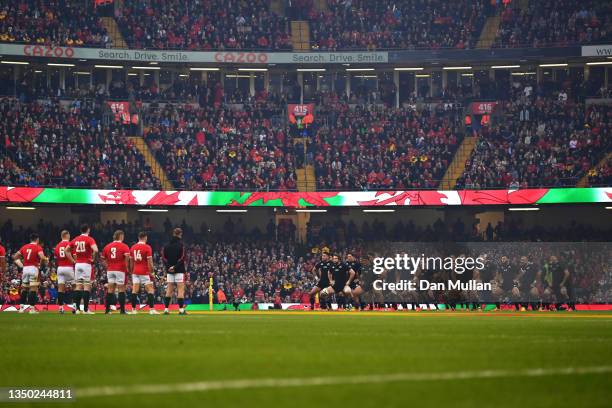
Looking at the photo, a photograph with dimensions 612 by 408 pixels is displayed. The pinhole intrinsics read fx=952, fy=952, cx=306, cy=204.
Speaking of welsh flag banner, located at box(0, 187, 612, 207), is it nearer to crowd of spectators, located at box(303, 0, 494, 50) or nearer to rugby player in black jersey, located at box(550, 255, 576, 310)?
rugby player in black jersey, located at box(550, 255, 576, 310)

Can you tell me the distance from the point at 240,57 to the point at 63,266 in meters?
32.1

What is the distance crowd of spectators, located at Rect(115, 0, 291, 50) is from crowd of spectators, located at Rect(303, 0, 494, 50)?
2.86 metres

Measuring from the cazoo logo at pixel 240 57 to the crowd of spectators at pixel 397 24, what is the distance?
4.00 metres

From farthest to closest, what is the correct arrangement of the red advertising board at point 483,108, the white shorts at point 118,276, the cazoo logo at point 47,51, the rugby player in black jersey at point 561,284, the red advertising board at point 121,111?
1. the red advertising board at point 483,108
2. the red advertising board at point 121,111
3. the cazoo logo at point 47,51
4. the rugby player in black jersey at point 561,284
5. the white shorts at point 118,276

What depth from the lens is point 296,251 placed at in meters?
50.4

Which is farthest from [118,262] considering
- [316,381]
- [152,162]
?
[152,162]

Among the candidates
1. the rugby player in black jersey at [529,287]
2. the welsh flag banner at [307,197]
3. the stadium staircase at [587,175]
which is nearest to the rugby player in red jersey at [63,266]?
the rugby player in black jersey at [529,287]

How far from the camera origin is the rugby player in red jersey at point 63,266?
27.3 metres

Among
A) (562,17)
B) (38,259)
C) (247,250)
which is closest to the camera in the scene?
(38,259)

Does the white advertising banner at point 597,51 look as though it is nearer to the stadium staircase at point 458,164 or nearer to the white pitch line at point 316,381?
the stadium staircase at point 458,164

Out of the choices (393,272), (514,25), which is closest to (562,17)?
(514,25)

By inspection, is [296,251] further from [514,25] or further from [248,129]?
[514,25]

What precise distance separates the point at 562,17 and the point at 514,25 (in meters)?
2.90

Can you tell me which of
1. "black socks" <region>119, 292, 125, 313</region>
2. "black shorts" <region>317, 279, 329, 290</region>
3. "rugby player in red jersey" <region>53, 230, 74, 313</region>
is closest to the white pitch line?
"black socks" <region>119, 292, 125, 313</region>
